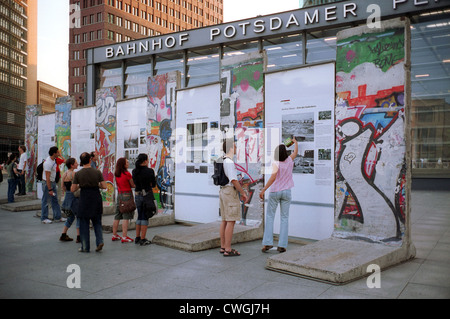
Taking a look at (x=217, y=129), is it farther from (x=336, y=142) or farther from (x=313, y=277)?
(x=313, y=277)

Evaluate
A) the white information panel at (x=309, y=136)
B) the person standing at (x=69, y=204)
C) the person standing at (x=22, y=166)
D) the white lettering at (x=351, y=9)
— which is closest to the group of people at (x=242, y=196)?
the white information panel at (x=309, y=136)

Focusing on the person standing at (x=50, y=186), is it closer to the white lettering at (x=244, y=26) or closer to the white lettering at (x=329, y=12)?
the white lettering at (x=244, y=26)

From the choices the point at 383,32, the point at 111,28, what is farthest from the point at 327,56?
the point at 111,28

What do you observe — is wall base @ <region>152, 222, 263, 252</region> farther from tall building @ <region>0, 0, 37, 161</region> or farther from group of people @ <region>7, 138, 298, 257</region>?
tall building @ <region>0, 0, 37, 161</region>

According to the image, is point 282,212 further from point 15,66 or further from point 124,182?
point 15,66

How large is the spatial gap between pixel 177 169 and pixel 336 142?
14.2ft

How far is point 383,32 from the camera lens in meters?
6.18

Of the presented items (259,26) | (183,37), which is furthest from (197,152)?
(183,37)

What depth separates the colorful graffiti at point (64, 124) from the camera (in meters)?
13.8

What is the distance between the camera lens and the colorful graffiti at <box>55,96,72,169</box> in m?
13.8

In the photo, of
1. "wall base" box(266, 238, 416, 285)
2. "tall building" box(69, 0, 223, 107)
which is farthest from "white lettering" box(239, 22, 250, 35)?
"tall building" box(69, 0, 223, 107)

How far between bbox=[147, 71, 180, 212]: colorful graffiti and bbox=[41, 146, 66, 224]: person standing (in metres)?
2.30

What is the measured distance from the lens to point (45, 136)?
1522 centimetres

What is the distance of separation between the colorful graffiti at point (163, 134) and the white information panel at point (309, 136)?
325cm
